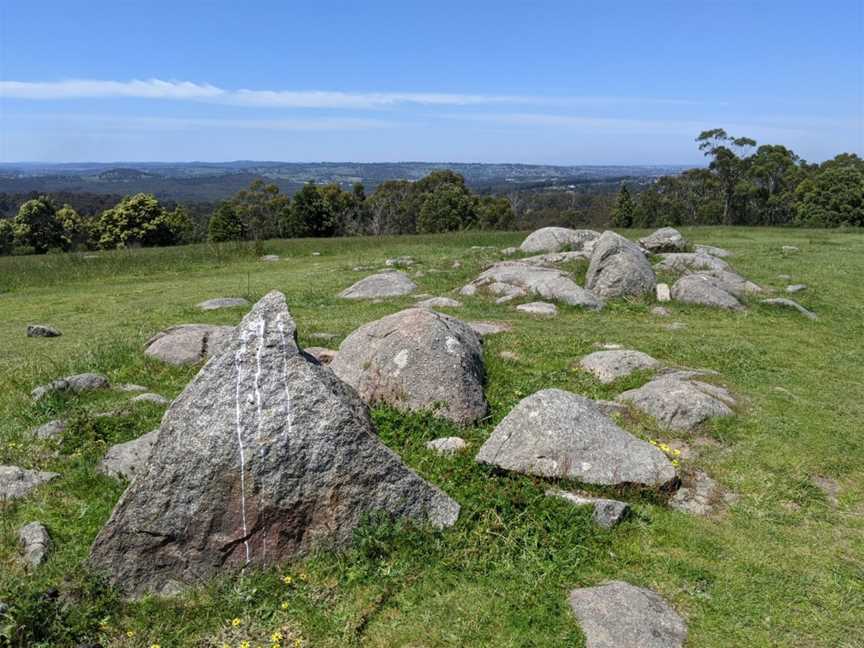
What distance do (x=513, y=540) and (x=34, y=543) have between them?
4818mm

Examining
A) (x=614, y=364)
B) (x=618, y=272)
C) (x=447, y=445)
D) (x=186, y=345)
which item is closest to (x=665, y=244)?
(x=618, y=272)

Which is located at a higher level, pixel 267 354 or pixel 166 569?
pixel 267 354

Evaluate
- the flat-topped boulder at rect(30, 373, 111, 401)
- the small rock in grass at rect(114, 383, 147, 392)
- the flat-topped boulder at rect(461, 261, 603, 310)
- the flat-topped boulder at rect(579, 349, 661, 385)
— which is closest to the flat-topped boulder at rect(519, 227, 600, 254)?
the flat-topped boulder at rect(461, 261, 603, 310)

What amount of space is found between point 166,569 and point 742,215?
91.2 metres

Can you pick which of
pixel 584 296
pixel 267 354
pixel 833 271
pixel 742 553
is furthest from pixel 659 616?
pixel 833 271

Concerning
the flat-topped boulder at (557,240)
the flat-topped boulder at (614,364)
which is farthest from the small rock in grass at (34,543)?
the flat-topped boulder at (557,240)

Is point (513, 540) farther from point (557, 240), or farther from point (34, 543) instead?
point (557, 240)

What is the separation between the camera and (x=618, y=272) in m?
20.3

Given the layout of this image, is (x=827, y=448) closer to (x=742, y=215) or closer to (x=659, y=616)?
(x=659, y=616)

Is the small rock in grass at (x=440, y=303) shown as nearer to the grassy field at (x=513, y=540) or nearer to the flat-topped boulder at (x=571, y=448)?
the grassy field at (x=513, y=540)

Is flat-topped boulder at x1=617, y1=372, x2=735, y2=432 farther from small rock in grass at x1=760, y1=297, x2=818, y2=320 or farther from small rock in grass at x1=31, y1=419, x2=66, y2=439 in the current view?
small rock in grass at x1=760, y1=297, x2=818, y2=320

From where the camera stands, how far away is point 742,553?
23.2 ft

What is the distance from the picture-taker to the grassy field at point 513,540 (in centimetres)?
590

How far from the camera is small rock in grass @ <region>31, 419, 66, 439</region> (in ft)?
30.6
